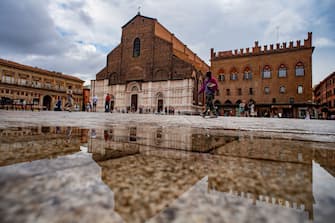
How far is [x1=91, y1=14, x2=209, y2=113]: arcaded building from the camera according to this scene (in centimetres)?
2572

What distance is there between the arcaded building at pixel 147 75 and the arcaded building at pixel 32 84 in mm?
12967

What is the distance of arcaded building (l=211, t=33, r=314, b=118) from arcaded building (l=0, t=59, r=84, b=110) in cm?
2967

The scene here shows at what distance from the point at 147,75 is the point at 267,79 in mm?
17161

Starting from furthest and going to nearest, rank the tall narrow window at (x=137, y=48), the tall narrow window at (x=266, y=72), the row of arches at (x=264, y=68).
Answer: the tall narrow window at (x=137, y=48) < the tall narrow window at (x=266, y=72) < the row of arches at (x=264, y=68)

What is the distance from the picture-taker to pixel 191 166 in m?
0.82

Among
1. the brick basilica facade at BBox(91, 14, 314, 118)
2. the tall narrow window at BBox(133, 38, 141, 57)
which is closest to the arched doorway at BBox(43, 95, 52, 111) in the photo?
the brick basilica facade at BBox(91, 14, 314, 118)

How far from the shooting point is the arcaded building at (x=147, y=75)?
2572cm

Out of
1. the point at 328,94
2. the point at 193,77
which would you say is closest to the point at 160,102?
the point at 193,77

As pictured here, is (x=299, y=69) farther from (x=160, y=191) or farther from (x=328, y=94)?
(x=160, y=191)

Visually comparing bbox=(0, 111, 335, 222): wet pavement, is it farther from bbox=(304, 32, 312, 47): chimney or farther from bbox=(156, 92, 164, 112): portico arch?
bbox=(304, 32, 312, 47): chimney

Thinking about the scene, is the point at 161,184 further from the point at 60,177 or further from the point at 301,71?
the point at 301,71

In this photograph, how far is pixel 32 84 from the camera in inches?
1544

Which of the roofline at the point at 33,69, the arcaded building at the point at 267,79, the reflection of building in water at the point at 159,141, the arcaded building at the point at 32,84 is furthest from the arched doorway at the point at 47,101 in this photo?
the reflection of building in water at the point at 159,141

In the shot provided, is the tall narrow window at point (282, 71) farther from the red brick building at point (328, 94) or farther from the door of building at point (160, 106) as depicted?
the door of building at point (160, 106)
